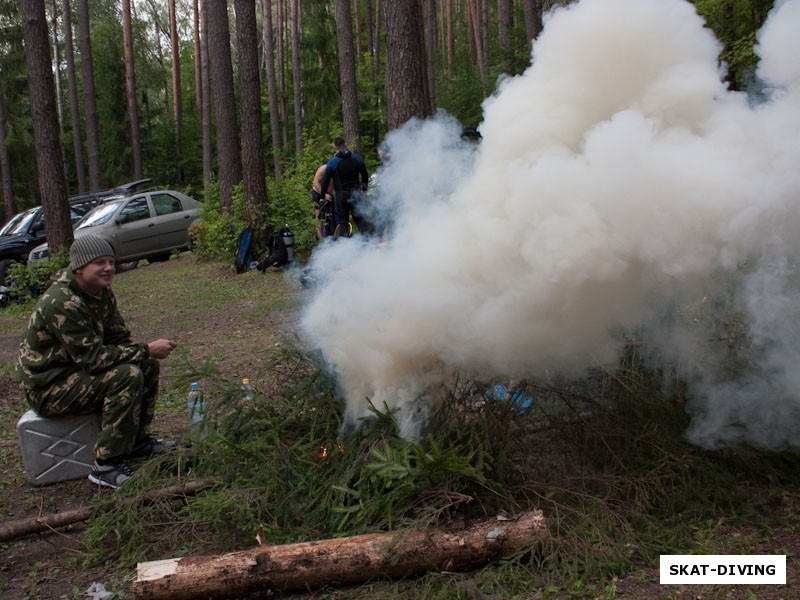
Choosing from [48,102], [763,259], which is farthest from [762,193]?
[48,102]

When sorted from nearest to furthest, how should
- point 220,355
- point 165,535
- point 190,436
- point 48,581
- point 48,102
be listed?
point 48,581
point 165,535
point 190,436
point 220,355
point 48,102

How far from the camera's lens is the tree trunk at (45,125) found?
1233cm

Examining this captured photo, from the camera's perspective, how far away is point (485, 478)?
12.2ft

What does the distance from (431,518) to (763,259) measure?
1953 millimetres

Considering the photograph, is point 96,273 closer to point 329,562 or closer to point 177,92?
point 329,562

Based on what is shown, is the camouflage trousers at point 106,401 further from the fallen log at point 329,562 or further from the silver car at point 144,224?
the silver car at point 144,224

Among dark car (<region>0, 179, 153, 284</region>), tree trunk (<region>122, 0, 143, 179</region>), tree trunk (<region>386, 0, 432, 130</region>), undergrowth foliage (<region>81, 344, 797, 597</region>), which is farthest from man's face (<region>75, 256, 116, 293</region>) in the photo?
tree trunk (<region>122, 0, 143, 179</region>)

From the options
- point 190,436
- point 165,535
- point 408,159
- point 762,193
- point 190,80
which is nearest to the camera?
point 762,193

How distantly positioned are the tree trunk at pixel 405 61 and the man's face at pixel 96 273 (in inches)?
211

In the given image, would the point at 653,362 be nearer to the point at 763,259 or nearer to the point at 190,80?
the point at 763,259

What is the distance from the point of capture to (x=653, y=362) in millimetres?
4395

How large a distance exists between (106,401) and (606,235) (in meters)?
3.14

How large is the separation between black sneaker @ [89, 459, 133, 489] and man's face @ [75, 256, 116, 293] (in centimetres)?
108

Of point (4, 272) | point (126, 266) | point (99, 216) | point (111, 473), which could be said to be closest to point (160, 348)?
point (111, 473)
